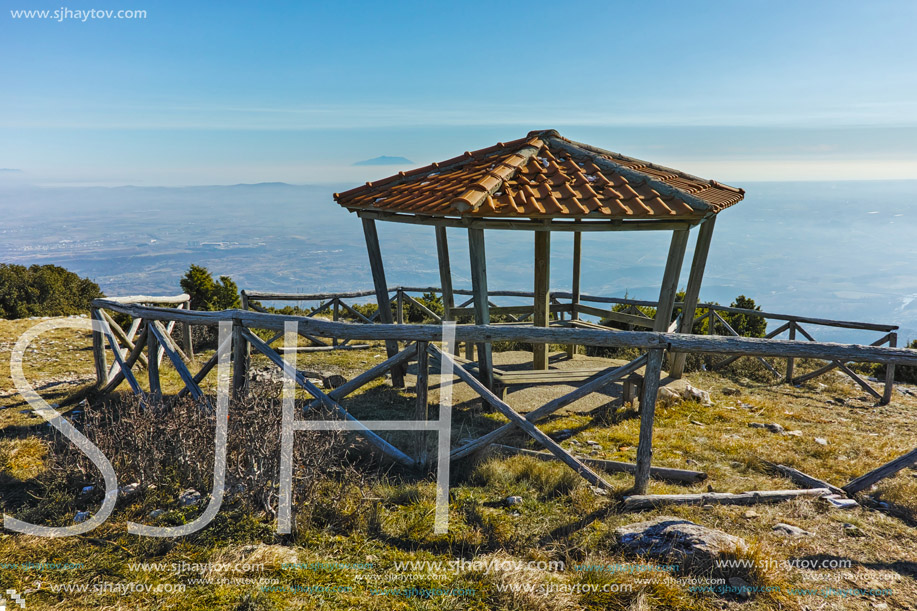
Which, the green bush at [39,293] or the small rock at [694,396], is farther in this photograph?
the green bush at [39,293]

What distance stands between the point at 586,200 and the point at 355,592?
4.68m

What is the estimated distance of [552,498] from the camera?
15.2 ft

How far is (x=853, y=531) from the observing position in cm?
408

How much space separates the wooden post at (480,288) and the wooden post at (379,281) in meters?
1.30

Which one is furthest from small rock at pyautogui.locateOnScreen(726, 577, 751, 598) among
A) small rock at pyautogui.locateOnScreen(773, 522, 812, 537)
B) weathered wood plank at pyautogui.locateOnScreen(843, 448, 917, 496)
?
weathered wood plank at pyautogui.locateOnScreen(843, 448, 917, 496)

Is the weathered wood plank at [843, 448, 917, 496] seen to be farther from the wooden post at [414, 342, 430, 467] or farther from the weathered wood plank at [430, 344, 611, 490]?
the wooden post at [414, 342, 430, 467]

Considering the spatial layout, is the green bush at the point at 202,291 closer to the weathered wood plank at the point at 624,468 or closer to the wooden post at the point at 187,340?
the wooden post at the point at 187,340

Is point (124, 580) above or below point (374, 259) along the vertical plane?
below

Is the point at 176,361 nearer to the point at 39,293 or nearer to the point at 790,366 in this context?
the point at 790,366

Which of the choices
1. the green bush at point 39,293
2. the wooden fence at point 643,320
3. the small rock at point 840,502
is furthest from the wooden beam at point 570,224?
the green bush at point 39,293

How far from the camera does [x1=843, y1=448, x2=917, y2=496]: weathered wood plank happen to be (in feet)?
14.7

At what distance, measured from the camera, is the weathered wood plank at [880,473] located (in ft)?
14.7

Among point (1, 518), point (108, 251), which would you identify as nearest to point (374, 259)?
point (1, 518)

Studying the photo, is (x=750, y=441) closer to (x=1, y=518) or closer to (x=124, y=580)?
(x=124, y=580)
